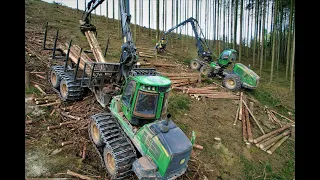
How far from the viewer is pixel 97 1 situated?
8914mm

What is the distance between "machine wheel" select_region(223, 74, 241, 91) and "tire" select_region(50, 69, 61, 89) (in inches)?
387

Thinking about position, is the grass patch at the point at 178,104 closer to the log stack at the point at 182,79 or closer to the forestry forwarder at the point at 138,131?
the log stack at the point at 182,79

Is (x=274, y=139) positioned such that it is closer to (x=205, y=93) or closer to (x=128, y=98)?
(x=205, y=93)

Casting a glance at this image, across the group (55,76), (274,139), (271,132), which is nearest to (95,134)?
(55,76)

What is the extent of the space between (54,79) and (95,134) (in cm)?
451

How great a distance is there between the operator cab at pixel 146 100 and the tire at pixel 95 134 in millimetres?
1087

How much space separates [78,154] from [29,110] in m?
2.95

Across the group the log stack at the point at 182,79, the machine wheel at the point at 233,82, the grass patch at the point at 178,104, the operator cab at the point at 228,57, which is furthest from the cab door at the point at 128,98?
the operator cab at the point at 228,57

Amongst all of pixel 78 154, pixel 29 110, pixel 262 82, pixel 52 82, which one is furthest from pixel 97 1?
pixel 262 82

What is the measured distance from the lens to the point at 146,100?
5.05 meters

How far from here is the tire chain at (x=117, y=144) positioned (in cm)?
489

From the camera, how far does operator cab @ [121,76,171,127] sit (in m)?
4.96

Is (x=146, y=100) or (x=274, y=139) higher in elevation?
(x=146, y=100)
